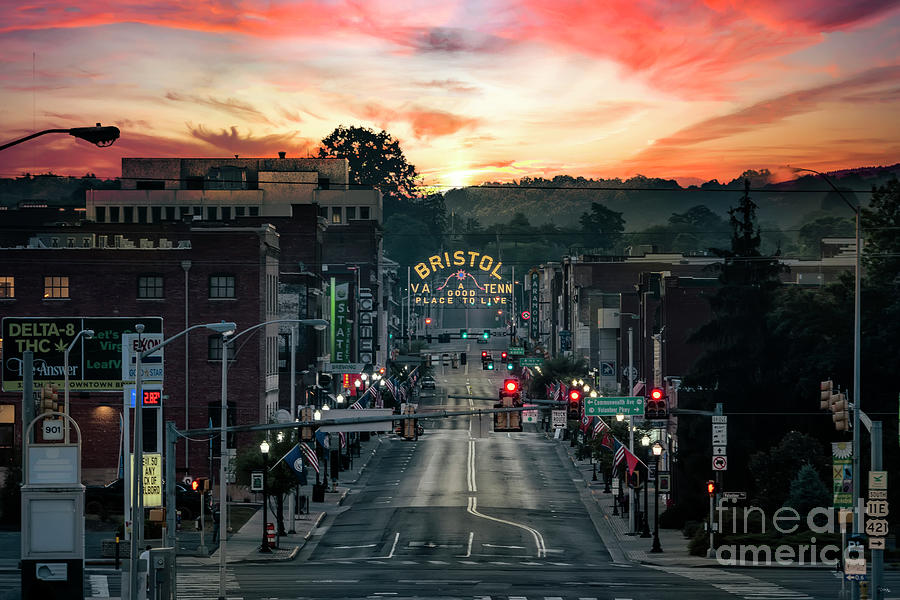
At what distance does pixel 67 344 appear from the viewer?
70.3 metres

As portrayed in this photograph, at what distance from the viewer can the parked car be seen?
68.1m

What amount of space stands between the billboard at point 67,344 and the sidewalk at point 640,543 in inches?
1002

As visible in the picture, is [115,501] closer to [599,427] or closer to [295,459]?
[295,459]

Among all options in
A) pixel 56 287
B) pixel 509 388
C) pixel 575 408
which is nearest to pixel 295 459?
pixel 509 388

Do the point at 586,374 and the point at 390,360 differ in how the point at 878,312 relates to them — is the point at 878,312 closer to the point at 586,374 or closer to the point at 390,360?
the point at 586,374

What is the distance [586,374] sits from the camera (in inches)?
5138

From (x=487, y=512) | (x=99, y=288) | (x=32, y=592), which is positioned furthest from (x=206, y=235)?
(x=32, y=592)

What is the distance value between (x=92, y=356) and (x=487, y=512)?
22752 millimetres

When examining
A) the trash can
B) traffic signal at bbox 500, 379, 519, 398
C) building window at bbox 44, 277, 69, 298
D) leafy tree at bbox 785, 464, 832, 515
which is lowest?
the trash can

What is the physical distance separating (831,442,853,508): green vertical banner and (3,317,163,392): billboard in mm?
38682

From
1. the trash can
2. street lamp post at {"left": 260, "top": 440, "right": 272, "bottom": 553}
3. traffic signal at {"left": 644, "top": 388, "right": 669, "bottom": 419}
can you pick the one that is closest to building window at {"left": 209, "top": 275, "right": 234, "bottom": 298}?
the trash can

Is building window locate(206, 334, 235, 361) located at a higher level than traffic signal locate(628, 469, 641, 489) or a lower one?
higher

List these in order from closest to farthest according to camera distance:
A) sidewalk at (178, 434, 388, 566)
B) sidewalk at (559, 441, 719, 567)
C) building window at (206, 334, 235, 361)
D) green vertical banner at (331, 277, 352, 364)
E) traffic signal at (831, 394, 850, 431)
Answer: traffic signal at (831, 394, 850, 431) < sidewalk at (178, 434, 388, 566) < sidewalk at (559, 441, 719, 567) < building window at (206, 334, 235, 361) < green vertical banner at (331, 277, 352, 364)

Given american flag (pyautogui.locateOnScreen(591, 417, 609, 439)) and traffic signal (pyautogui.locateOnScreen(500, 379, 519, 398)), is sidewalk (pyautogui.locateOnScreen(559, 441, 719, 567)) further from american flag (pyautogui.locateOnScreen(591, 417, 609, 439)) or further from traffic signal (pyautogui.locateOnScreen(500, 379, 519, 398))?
traffic signal (pyautogui.locateOnScreen(500, 379, 519, 398))
